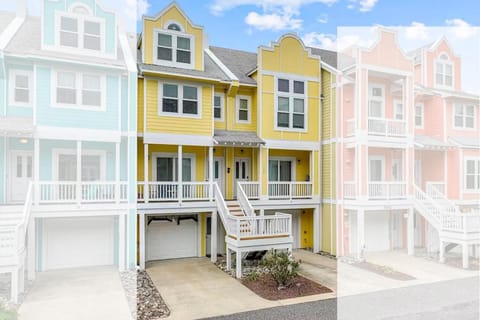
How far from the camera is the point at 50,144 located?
8211 millimetres

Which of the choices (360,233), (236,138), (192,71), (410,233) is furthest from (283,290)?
(192,71)

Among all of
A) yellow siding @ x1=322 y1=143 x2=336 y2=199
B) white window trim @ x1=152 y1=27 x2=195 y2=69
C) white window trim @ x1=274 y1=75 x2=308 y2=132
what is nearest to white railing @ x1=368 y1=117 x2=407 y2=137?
yellow siding @ x1=322 y1=143 x2=336 y2=199

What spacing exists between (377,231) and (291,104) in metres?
5.19

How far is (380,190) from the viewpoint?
33.1 feet

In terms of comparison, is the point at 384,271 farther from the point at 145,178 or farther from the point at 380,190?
the point at 145,178

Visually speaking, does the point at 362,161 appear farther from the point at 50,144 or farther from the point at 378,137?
the point at 50,144

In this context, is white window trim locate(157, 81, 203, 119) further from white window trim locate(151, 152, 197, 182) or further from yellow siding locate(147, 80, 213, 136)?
white window trim locate(151, 152, 197, 182)

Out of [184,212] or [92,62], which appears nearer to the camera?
[92,62]

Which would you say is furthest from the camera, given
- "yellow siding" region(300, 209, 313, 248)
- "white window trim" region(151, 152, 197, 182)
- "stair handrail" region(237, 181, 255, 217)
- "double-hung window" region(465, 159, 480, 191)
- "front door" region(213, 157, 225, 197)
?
"yellow siding" region(300, 209, 313, 248)

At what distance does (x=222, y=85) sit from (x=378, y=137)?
5.17m

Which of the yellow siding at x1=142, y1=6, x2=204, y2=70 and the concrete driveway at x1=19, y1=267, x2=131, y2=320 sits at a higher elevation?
the yellow siding at x1=142, y1=6, x2=204, y2=70

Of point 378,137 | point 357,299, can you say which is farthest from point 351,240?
point 357,299

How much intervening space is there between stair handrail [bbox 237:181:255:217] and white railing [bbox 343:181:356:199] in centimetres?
319

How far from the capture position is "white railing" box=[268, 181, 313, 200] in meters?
10.5
